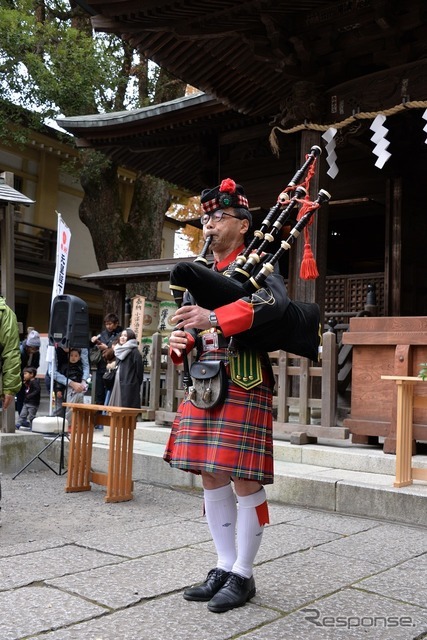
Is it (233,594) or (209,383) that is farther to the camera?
(209,383)

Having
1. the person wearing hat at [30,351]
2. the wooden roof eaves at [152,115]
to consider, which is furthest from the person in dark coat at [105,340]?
the wooden roof eaves at [152,115]

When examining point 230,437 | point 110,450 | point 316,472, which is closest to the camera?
point 230,437

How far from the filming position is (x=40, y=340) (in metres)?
13.8

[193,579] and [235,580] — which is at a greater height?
[235,580]

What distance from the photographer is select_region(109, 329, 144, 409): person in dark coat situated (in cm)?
818

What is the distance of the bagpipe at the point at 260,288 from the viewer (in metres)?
2.65

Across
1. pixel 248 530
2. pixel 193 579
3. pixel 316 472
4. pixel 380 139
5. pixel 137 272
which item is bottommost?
pixel 193 579

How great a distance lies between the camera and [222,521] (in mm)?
2900

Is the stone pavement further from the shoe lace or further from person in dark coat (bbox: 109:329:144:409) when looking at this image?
person in dark coat (bbox: 109:329:144:409)

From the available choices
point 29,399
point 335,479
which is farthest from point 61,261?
point 335,479

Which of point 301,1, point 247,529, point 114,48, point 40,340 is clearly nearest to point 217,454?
point 247,529

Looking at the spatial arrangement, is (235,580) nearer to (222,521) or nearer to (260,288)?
(222,521)

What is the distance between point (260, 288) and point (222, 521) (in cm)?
110

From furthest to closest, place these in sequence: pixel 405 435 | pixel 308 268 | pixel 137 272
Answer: pixel 137 272
pixel 405 435
pixel 308 268
